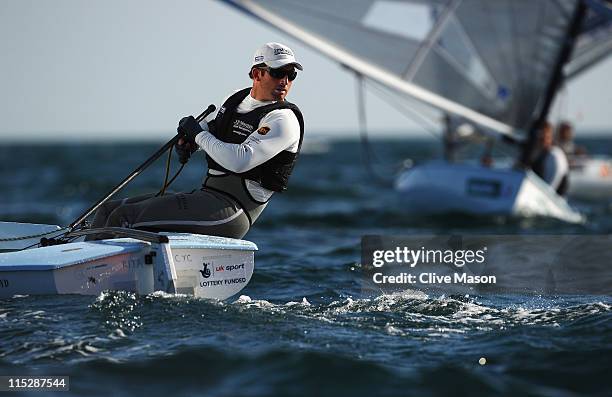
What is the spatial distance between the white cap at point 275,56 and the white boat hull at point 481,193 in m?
7.99

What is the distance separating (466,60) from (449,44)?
1.44 feet

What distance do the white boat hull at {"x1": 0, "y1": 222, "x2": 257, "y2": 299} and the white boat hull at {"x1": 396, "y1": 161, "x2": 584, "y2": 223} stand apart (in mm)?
8268

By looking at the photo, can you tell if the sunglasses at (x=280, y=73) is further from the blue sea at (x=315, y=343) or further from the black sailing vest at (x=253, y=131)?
the blue sea at (x=315, y=343)

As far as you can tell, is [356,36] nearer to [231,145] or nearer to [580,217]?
[580,217]

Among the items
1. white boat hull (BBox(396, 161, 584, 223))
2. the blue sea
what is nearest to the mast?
white boat hull (BBox(396, 161, 584, 223))

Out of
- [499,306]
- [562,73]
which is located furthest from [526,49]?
[499,306]

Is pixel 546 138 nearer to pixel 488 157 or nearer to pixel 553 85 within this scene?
pixel 553 85

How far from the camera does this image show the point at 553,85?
14.2m

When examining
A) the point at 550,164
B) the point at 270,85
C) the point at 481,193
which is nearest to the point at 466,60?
the point at 550,164

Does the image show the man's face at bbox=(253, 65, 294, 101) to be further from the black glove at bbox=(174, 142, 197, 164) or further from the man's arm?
the black glove at bbox=(174, 142, 197, 164)

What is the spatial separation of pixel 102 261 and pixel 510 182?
8985 mm

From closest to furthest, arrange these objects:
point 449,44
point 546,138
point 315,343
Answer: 1. point 315,343
2. point 546,138
3. point 449,44

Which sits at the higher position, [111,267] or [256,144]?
[256,144]

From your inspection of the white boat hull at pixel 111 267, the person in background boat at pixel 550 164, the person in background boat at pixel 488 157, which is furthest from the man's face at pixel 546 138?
the white boat hull at pixel 111 267
